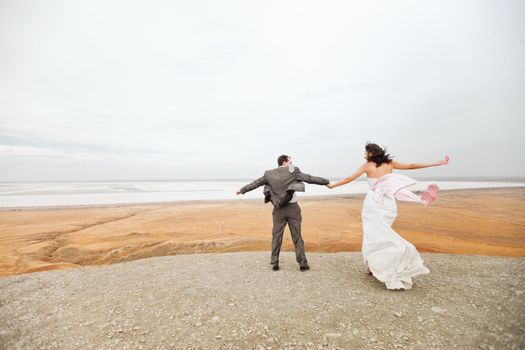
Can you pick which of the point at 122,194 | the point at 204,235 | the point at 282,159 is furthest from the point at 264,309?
the point at 122,194

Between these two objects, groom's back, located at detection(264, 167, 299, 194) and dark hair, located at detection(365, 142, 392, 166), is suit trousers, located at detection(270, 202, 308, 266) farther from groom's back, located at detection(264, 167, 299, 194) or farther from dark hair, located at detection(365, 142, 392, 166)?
dark hair, located at detection(365, 142, 392, 166)

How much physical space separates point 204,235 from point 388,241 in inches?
312

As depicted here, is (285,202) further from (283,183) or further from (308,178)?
(308,178)

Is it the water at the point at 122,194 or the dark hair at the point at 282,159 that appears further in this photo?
the water at the point at 122,194

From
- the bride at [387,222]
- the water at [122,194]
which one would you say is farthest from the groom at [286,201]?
the water at [122,194]

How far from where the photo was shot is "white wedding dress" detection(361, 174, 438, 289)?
15.3 ft

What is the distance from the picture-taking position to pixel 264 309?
13.3 ft

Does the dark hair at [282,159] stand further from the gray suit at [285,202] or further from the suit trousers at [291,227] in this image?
the suit trousers at [291,227]

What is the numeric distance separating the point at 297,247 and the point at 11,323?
5134 mm

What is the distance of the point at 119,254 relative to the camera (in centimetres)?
864

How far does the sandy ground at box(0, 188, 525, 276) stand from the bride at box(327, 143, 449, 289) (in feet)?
13.4

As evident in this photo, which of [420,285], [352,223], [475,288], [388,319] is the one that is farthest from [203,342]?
[352,223]

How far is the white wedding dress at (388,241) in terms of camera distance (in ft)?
15.3

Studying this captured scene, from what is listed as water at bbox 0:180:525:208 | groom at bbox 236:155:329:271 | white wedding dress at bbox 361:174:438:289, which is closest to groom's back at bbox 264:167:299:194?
groom at bbox 236:155:329:271
